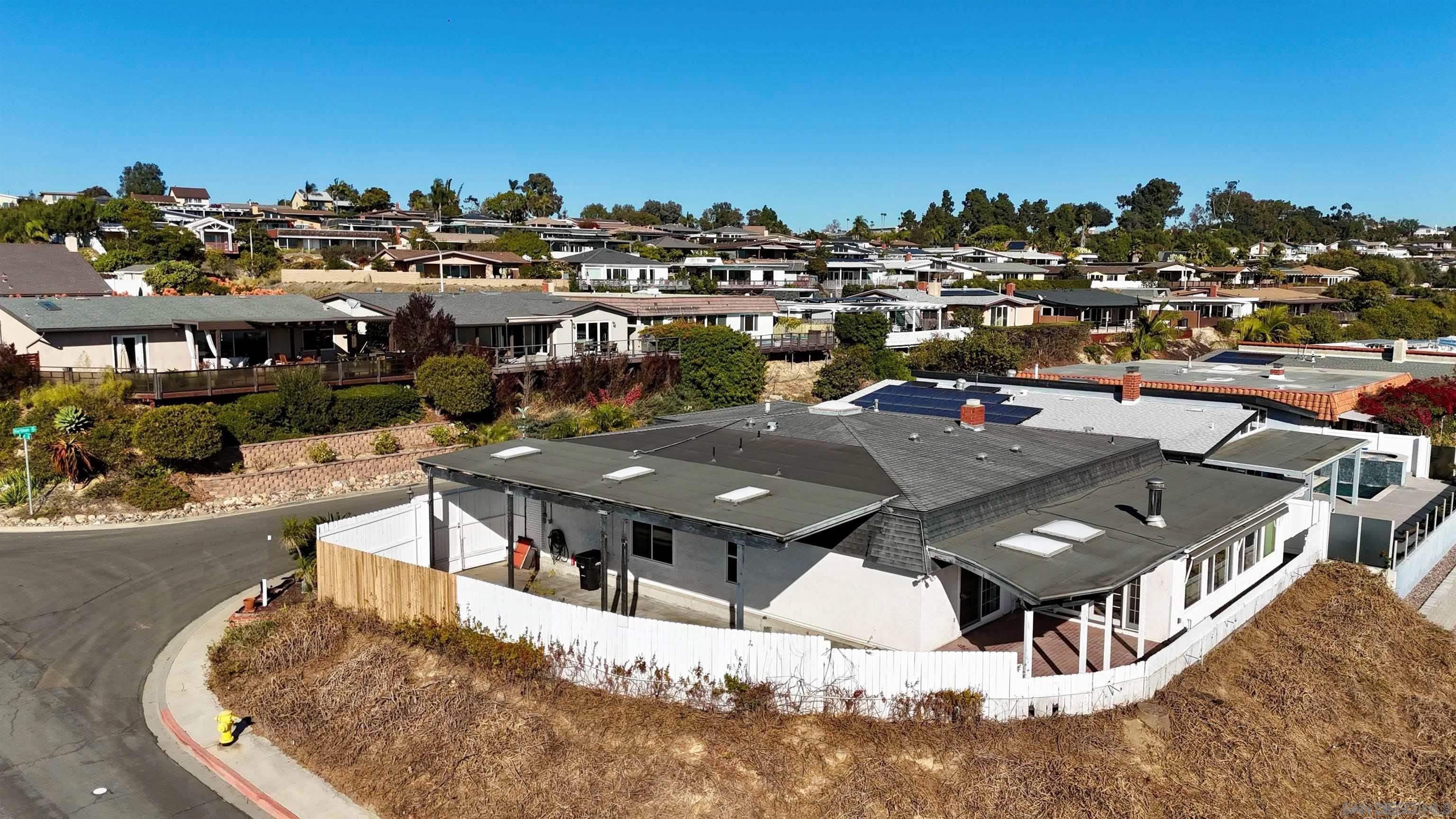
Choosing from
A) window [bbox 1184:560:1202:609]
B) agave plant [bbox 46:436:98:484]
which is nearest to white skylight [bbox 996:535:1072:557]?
window [bbox 1184:560:1202:609]

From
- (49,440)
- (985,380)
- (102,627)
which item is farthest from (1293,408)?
(49,440)

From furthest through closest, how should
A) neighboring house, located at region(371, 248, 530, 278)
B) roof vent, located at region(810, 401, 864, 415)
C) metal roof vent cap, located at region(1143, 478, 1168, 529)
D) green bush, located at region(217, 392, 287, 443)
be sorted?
neighboring house, located at region(371, 248, 530, 278) < green bush, located at region(217, 392, 287, 443) < roof vent, located at region(810, 401, 864, 415) < metal roof vent cap, located at region(1143, 478, 1168, 529)

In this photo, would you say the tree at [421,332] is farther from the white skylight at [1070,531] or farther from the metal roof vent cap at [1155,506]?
the metal roof vent cap at [1155,506]

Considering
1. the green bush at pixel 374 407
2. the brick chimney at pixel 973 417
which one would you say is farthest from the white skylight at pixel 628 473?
the green bush at pixel 374 407

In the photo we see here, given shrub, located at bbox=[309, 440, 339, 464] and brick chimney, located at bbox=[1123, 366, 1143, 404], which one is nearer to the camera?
brick chimney, located at bbox=[1123, 366, 1143, 404]

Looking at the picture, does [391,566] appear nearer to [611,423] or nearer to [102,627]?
[102,627]

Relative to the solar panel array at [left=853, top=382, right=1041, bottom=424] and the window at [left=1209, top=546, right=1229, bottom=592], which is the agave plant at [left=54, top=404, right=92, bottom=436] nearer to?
the solar panel array at [left=853, top=382, right=1041, bottom=424]

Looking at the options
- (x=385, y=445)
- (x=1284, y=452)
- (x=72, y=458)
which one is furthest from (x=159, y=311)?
(x=1284, y=452)

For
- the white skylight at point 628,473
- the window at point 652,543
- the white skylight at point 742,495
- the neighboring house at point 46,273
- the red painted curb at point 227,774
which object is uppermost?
the neighboring house at point 46,273
